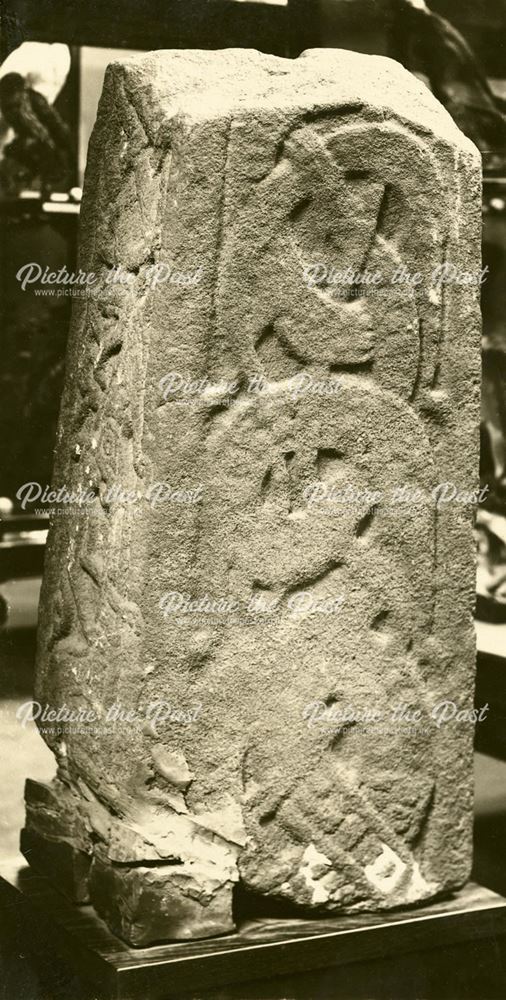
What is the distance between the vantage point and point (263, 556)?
2775 mm

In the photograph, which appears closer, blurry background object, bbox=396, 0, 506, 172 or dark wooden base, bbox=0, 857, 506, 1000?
dark wooden base, bbox=0, 857, 506, 1000

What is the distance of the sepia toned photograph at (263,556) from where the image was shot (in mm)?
2684

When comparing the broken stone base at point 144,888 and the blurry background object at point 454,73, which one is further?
the blurry background object at point 454,73

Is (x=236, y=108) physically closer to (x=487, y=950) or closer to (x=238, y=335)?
(x=238, y=335)

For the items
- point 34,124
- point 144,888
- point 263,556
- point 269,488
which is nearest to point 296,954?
point 144,888

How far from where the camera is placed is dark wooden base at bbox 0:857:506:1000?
264cm

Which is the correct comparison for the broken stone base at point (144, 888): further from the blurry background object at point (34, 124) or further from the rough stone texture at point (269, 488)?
the blurry background object at point (34, 124)

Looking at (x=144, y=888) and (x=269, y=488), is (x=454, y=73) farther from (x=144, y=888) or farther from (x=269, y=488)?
(x=144, y=888)

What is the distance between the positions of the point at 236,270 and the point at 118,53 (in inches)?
34.7

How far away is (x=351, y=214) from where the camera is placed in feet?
9.15

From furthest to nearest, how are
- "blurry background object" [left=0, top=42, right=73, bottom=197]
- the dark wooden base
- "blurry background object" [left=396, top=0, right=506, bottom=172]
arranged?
"blurry background object" [left=396, top=0, right=506, bottom=172]
"blurry background object" [left=0, top=42, right=73, bottom=197]
the dark wooden base

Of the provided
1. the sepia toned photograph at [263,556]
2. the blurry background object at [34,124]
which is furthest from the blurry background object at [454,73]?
the blurry background object at [34,124]

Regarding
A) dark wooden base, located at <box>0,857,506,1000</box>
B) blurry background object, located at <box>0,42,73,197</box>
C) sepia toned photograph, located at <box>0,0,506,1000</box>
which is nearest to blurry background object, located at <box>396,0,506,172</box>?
sepia toned photograph, located at <box>0,0,506,1000</box>

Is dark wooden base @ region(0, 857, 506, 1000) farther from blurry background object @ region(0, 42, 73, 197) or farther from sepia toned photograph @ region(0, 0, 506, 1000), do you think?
blurry background object @ region(0, 42, 73, 197)
